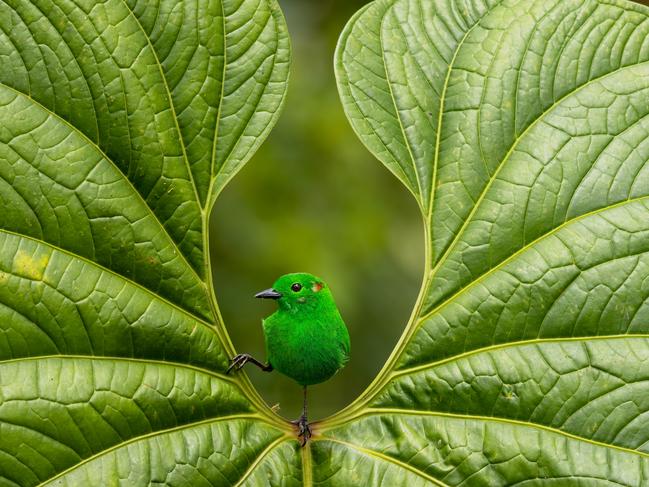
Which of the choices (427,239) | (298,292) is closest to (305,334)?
(298,292)

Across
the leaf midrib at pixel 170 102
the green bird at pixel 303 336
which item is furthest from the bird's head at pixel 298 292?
the leaf midrib at pixel 170 102

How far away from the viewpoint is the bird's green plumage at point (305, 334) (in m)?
1.81

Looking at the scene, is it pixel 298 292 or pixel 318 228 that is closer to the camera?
pixel 298 292

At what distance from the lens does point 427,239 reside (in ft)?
6.04

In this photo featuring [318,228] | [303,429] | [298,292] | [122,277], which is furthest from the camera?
[318,228]

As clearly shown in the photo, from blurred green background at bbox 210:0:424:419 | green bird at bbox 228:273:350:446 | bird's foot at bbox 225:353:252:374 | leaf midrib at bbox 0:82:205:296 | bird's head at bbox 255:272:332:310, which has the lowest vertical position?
bird's foot at bbox 225:353:252:374

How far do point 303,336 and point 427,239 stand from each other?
382mm

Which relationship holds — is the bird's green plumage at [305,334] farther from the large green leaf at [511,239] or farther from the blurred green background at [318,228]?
the blurred green background at [318,228]

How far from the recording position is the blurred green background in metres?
3.77

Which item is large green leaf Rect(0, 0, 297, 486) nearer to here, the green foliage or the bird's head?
the green foliage

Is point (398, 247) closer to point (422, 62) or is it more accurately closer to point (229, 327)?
point (229, 327)

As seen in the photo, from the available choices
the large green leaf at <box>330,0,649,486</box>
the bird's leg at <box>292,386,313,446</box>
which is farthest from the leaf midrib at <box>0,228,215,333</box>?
the large green leaf at <box>330,0,649,486</box>

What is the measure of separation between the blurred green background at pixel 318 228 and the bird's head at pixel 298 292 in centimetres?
171

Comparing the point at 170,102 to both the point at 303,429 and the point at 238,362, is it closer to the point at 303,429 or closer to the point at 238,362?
the point at 238,362
